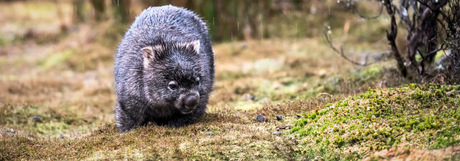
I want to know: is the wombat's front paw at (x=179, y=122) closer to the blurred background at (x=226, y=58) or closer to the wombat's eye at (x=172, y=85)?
the wombat's eye at (x=172, y=85)

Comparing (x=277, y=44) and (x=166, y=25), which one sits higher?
(x=166, y=25)

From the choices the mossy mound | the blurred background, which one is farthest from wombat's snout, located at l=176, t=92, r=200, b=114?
the blurred background

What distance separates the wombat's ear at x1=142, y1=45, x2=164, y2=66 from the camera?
21.1ft

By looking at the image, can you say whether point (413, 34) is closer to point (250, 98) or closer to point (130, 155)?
point (250, 98)

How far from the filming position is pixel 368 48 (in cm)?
1488

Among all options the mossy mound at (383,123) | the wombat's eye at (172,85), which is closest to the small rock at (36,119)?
the wombat's eye at (172,85)

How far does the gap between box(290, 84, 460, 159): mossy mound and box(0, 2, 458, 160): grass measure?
0.01 metres

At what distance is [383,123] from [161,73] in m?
3.26

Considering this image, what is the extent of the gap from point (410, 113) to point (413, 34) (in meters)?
2.91

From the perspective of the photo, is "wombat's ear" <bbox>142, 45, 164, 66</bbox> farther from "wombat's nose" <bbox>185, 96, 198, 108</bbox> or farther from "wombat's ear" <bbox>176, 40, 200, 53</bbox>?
"wombat's nose" <bbox>185, 96, 198, 108</bbox>

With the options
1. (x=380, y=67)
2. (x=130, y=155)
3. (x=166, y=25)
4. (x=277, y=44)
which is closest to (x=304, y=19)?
(x=277, y=44)

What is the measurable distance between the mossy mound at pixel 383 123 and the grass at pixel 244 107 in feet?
0.05

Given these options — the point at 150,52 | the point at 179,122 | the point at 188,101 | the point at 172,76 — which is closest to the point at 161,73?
the point at 172,76

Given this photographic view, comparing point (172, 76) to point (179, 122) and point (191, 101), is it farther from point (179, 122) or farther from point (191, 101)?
point (179, 122)
